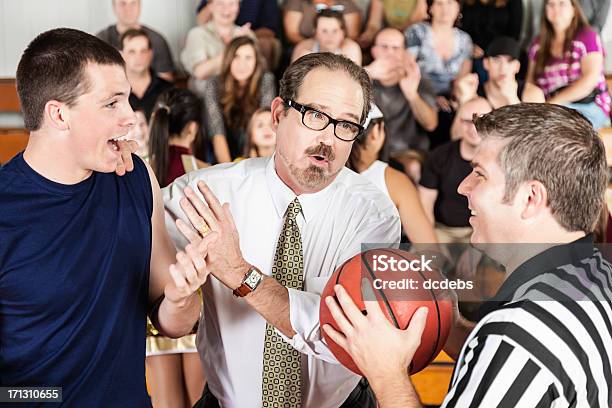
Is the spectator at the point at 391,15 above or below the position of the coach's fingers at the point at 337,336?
above

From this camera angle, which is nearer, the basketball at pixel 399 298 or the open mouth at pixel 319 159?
the basketball at pixel 399 298

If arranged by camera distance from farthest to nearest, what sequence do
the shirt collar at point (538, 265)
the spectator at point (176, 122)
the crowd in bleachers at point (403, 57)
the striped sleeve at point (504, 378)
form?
1. the crowd in bleachers at point (403, 57)
2. the spectator at point (176, 122)
3. the shirt collar at point (538, 265)
4. the striped sleeve at point (504, 378)

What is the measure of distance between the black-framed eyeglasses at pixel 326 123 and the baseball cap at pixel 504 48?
133 inches

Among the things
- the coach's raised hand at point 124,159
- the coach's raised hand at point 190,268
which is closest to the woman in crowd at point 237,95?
the coach's raised hand at point 124,159

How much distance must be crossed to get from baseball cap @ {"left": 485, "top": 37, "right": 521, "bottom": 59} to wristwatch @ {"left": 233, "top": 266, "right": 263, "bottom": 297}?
3.71 m

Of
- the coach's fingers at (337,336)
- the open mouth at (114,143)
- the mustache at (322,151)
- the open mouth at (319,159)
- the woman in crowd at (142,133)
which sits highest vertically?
the open mouth at (114,143)

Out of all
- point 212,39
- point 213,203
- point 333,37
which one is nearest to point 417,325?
point 213,203

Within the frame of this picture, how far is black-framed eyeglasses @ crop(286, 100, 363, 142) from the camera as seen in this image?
1.97m

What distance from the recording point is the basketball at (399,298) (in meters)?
1.58

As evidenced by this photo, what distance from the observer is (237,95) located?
16.5ft

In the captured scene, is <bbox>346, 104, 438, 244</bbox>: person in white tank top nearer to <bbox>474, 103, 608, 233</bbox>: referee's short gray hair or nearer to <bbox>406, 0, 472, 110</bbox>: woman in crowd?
<bbox>406, 0, 472, 110</bbox>: woman in crowd

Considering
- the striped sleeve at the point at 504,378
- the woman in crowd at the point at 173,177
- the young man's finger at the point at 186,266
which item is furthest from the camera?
the woman in crowd at the point at 173,177

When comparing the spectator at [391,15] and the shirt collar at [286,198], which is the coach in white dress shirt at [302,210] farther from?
the spectator at [391,15]

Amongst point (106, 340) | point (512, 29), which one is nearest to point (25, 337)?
point (106, 340)
